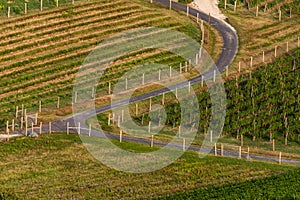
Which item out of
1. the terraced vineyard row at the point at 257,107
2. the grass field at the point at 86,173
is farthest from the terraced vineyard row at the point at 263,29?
the grass field at the point at 86,173

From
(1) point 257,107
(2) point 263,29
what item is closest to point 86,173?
(1) point 257,107

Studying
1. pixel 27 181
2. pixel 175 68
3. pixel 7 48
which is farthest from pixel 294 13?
pixel 27 181

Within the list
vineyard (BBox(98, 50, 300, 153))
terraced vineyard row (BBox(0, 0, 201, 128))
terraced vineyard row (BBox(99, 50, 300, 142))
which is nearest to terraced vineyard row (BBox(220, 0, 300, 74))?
terraced vineyard row (BBox(99, 50, 300, 142))

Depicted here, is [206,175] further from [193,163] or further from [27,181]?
[27,181]

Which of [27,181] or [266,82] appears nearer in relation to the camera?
[27,181]

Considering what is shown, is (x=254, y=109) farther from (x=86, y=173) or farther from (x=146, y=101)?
(x=86, y=173)

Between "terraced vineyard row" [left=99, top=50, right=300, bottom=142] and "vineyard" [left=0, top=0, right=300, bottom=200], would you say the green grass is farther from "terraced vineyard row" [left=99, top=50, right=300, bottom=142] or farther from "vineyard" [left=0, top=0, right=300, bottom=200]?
"terraced vineyard row" [left=99, top=50, right=300, bottom=142]

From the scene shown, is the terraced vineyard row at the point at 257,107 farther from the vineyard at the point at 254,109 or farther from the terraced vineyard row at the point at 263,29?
the terraced vineyard row at the point at 263,29
